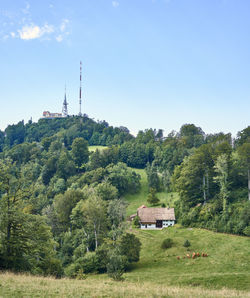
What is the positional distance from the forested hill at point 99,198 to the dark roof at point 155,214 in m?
2.11

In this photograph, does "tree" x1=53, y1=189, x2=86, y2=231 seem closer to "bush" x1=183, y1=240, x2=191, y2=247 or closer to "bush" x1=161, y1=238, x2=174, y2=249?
"bush" x1=161, y1=238, x2=174, y2=249

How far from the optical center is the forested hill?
20453 mm

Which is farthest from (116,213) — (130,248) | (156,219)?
(130,248)

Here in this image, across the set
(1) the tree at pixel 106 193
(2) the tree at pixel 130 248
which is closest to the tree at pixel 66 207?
(1) the tree at pixel 106 193

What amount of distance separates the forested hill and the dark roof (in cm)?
211

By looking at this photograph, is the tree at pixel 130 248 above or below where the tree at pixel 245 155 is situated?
below

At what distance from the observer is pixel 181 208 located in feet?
175

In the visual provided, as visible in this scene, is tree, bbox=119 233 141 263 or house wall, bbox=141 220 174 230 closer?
tree, bbox=119 233 141 263

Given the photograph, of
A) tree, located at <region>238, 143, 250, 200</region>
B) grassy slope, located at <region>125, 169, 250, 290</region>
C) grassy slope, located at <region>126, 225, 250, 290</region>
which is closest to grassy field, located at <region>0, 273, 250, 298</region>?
grassy slope, located at <region>126, 225, 250, 290</region>

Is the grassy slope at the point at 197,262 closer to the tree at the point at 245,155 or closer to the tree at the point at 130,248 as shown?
the tree at the point at 130,248

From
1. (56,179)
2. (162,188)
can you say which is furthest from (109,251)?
(56,179)

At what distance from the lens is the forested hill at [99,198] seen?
67.1 ft

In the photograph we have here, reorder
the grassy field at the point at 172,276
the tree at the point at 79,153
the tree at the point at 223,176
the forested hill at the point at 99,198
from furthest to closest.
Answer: the tree at the point at 79,153 → the tree at the point at 223,176 → the forested hill at the point at 99,198 → the grassy field at the point at 172,276

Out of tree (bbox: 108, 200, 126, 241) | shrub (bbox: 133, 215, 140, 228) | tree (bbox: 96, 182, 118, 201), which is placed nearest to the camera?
tree (bbox: 108, 200, 126, 241)
